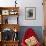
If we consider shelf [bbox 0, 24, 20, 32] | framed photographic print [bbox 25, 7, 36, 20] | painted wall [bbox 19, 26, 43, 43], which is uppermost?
framed photographic print [bbox 25, 7, 36, 20]

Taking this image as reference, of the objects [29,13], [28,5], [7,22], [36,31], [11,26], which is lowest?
[36,31]

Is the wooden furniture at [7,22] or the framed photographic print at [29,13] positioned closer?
the wooden furniture at [7,22]

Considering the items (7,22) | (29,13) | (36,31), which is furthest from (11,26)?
(36,31)

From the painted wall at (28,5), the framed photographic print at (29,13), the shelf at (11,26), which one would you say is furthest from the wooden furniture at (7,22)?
the framed photographic print at (29,13)

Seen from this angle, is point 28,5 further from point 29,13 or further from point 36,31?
point 36,31

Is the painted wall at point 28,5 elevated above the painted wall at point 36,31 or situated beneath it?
elevated above

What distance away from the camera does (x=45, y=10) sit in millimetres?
5738

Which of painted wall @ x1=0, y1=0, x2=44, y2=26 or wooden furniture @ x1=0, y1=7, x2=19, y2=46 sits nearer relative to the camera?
wooden furniture @ x1=0, y1=7, x2=19, y2=46

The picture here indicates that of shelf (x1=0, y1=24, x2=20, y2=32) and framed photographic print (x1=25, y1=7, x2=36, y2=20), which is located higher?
framed photographic print (x1=25, y1=7, x2=36, y2=20)


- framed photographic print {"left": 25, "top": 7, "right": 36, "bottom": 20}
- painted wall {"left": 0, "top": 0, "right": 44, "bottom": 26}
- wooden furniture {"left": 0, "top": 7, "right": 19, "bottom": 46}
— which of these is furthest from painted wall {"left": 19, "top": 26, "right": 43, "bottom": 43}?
framed photographic print {"left": 25, "top": 7, "right": 36, "bottom": 20}

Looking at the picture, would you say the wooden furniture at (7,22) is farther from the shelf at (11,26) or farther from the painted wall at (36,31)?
the painted wall at (36,31)

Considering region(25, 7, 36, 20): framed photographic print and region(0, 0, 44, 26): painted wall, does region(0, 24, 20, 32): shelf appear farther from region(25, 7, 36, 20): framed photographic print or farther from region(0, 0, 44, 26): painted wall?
region(25, 7, 36, 20): framed photographic print

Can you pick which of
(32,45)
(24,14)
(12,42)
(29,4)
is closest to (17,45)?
(12,42)

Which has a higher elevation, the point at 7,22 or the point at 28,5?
the point at 28,5
